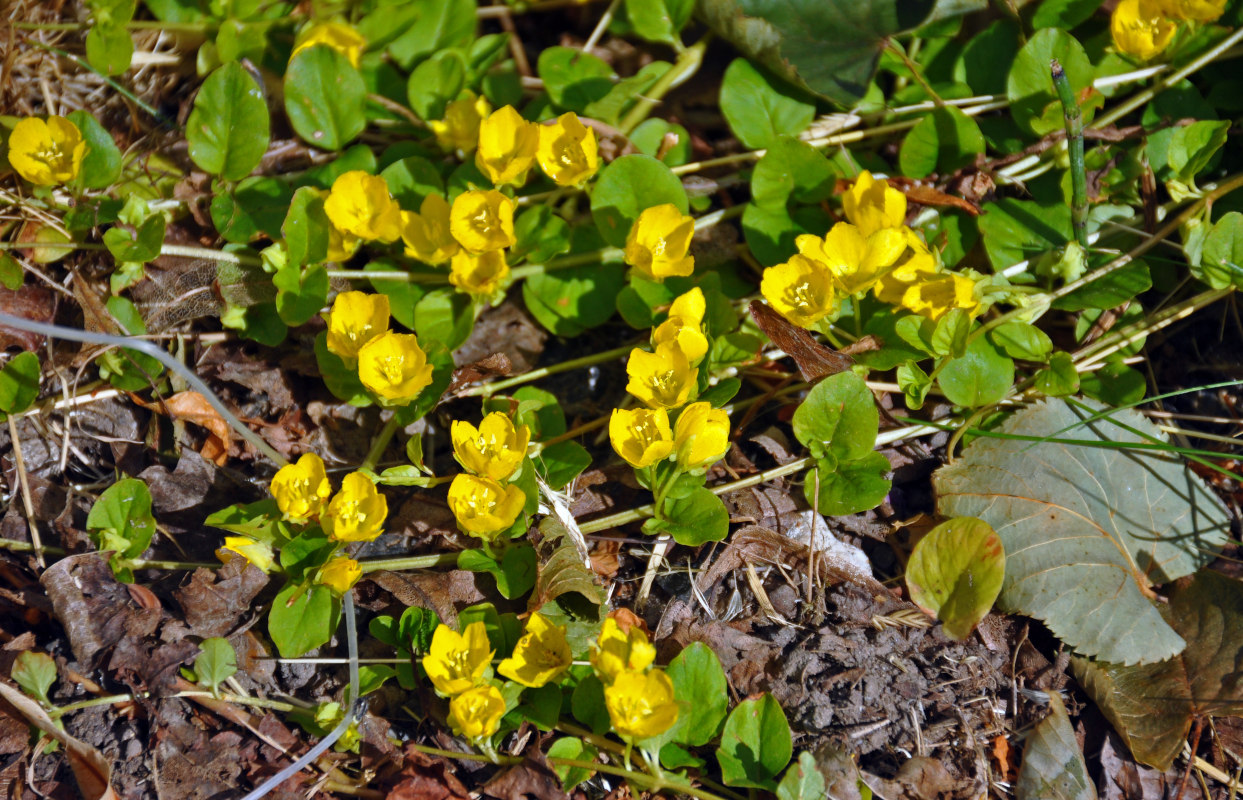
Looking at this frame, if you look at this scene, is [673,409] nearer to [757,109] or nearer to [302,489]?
[302,489]

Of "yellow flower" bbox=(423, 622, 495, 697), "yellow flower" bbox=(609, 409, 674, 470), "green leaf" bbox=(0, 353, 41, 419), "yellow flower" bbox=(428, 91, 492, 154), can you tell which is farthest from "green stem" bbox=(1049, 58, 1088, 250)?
"green leaf" bbox=(0, 353, 41, 419)

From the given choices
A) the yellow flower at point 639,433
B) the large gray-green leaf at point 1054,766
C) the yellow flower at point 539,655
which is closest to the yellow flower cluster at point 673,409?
the yellow flower at point 639,433

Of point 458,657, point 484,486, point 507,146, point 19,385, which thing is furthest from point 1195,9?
point 19,385

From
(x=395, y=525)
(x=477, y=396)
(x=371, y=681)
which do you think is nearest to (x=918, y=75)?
(x=477, y=396)

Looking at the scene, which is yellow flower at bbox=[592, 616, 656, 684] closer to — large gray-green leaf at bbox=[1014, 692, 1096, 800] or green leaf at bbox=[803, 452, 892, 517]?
green leaf at bbox=[803, 452, 892, 517]

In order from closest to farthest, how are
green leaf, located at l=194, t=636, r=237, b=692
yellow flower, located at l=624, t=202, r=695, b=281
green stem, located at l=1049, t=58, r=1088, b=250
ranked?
green leaf, located at l=194, t=636, r=237, b=692 → green stem, located at l=1049, t=58, r=1088, b=250 → yellow flower, located at l=624, t=202, r=695, b=281

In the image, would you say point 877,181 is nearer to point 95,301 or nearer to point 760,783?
point 760,783
